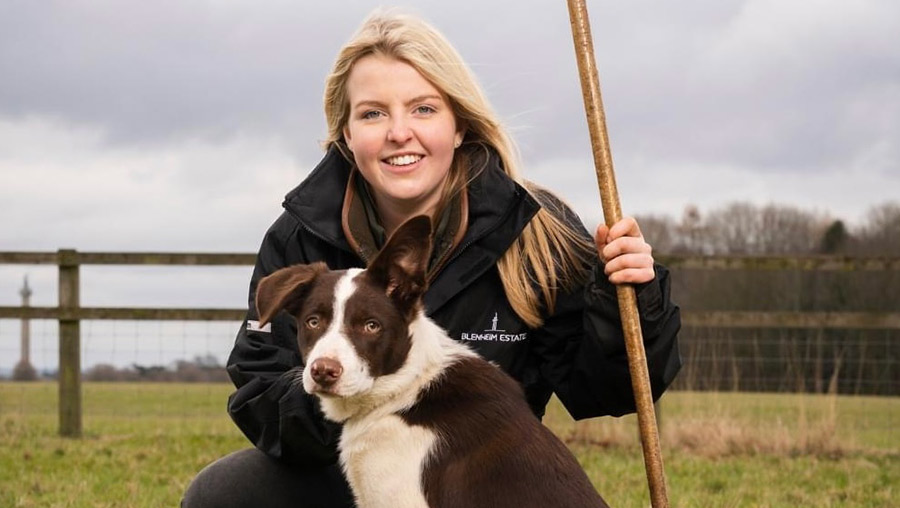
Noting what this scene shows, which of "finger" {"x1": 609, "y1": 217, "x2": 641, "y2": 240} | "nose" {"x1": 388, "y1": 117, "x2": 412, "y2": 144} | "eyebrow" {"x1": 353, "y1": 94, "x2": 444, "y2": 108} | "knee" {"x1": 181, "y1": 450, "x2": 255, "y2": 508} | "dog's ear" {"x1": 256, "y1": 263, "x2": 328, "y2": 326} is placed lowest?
"knee" {"x1": 181, "y1": 450, "x2": 255, "y2": 508}

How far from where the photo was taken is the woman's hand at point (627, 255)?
3.67 metres

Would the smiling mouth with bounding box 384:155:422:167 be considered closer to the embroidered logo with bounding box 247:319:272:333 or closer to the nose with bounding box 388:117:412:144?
the nose with bounding box 388:117:412:144

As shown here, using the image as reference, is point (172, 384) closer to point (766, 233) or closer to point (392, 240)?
point (392, 240)

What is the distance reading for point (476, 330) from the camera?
4.21 meters

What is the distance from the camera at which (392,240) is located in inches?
139

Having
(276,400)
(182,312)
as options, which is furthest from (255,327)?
(182,312)

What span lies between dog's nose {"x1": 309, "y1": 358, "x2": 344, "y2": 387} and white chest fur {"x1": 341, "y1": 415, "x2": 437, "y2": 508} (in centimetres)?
36

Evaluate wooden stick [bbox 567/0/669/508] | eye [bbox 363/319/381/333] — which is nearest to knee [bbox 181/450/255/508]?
eye [bbox 363/319/381/333]

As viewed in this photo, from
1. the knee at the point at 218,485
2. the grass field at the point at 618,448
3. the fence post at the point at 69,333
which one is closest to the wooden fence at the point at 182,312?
the fence post at the point at 69,333

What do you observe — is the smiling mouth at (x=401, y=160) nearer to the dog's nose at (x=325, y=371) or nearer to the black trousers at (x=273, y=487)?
the dog's nose at (x=325, y=371)

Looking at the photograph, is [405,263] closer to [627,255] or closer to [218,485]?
[627,255]

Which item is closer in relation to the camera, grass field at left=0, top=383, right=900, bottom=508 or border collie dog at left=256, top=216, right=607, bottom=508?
border collie dog at left=256, top=216, right=607, bottom=508

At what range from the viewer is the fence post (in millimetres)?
10266

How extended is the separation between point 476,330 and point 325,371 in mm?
1077
